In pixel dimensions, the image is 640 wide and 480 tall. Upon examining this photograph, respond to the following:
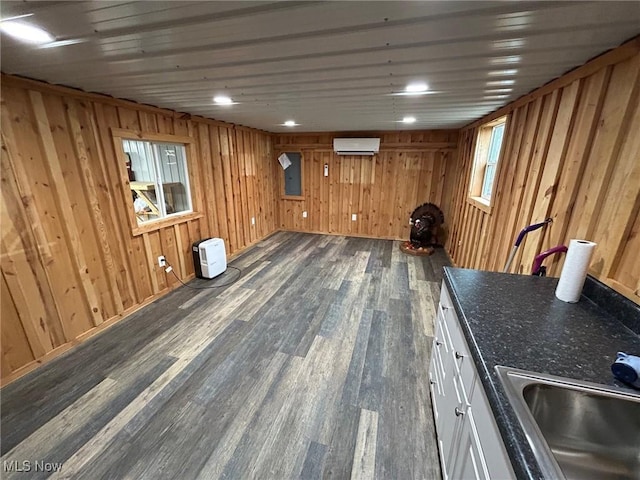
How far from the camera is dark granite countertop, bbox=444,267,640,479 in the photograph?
77 centimetres

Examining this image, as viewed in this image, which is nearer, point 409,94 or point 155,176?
point 409,94

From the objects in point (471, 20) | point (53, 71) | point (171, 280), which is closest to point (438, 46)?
point (471, 20)

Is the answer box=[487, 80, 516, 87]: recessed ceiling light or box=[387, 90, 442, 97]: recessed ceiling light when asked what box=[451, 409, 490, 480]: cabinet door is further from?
box=[387, 90, 442, 97]: recessed ceiling light

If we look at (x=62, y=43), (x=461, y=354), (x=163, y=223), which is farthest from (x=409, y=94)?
(x=163, y=223)

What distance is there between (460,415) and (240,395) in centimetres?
145

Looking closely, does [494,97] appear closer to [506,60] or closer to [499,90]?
[499,90]

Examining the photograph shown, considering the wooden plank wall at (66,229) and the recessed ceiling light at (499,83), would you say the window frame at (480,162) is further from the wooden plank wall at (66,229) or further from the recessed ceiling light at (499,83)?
the wooden plank wall at (66,229)

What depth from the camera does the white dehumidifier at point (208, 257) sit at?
3529 millimetres

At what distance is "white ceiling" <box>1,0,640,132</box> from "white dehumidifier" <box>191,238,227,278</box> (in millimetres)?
1855

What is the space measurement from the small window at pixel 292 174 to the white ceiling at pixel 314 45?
11.2ft

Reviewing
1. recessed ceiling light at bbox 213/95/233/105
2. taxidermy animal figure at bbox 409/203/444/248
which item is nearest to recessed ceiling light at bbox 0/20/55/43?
recessed ceiling light at bbox 213/95/233/105

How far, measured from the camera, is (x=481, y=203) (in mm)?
3248

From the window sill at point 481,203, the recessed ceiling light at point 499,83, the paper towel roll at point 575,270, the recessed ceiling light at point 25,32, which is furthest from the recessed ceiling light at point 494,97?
the recessed ceiling light at point 25,32

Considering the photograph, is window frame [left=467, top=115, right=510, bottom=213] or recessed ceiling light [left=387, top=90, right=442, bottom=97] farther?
window frame [left=467, top=115, right=510, bottom=213]
